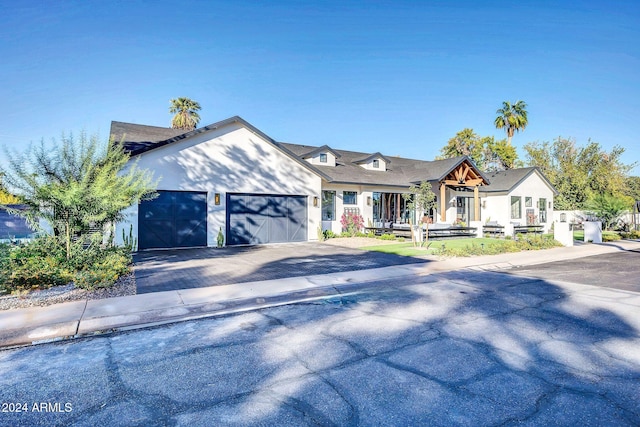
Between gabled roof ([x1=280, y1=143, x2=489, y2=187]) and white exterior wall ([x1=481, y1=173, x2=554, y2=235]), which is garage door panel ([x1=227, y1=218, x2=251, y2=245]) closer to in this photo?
gabled roof ([x1=280, y1=143, x2=489, y2=187])

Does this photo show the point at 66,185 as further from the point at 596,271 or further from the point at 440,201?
the point at 440,201

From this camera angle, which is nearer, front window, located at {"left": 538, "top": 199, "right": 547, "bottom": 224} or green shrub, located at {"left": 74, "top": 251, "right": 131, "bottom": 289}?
green shrub, located at {"left": 74, "top": 251, "right": 131, "bottom": 289}

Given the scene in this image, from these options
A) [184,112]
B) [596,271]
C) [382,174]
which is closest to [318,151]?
[382,174]

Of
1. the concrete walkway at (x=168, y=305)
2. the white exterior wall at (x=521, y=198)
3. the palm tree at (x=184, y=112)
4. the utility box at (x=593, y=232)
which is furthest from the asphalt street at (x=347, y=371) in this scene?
the palm tree at (x=184, y=112)

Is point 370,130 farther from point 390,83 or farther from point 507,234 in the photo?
point 507,234

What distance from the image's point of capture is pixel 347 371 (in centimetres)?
382

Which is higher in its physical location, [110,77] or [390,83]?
[390,83]

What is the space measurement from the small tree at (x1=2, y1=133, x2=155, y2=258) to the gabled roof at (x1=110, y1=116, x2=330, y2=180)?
5.63 meters

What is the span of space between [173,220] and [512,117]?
44.1 m

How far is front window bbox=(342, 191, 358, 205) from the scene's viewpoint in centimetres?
2156

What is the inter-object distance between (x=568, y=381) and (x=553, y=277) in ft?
23.6

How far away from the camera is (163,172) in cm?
1505

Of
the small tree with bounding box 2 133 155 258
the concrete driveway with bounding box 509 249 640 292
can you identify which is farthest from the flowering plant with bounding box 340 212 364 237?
the small tree with bounding box 2 133 155 258

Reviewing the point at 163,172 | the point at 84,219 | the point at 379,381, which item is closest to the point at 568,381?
the point at 379,381
